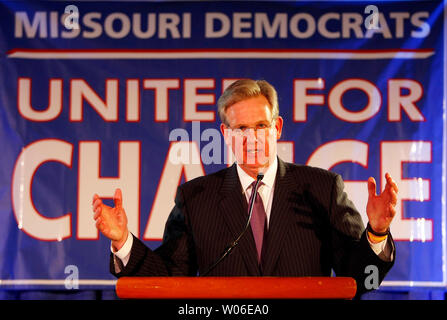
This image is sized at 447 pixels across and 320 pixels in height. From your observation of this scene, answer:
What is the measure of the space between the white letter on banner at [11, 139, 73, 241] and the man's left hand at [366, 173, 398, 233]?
1636mm

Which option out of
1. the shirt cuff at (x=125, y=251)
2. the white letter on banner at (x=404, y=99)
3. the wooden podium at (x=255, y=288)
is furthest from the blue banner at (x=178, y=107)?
the wooden podium at (x=255, y=288)

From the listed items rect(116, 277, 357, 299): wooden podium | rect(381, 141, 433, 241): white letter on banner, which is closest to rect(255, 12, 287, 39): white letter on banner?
rect(381, 141, 433, 241): white letter on banner

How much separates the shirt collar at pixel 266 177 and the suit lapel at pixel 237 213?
1cm

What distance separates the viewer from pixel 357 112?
2.57 meters

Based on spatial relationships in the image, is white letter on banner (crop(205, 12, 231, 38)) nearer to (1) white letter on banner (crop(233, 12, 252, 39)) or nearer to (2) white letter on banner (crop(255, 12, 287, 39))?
(1) white letter on banner (crop(233, 12, 252, 39))

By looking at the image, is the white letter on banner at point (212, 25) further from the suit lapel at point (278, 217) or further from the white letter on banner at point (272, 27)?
the suit lapel at point (278, 217)

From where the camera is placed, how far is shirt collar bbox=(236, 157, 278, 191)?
1.76 m

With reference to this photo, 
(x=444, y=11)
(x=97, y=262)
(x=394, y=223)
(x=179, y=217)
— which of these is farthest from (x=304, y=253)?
(x=444, y=11)

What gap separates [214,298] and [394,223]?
1.71 m

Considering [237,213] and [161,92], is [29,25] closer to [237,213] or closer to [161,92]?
[161,92]

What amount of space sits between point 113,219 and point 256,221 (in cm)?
48

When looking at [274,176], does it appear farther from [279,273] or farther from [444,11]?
[444,11]

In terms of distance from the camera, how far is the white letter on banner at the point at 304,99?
258 cm

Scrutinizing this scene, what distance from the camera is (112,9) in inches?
104
